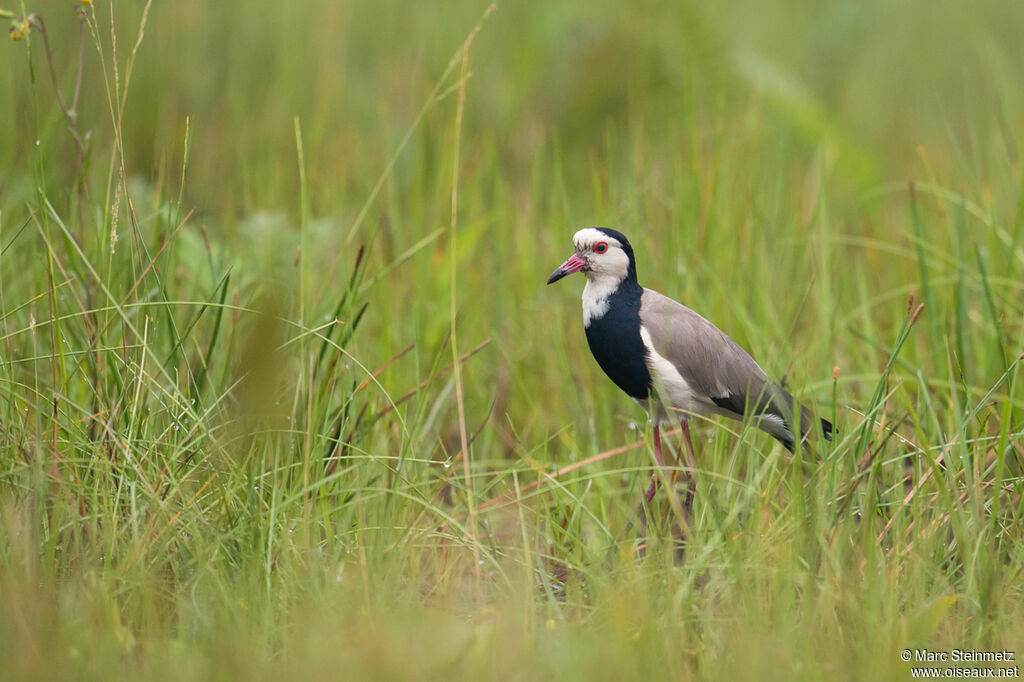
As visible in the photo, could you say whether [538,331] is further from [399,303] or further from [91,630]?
[91,630]

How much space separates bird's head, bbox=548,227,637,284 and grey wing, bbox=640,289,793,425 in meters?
0.13

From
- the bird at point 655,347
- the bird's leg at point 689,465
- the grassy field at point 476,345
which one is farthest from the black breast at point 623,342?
the grassy field at point 476,345

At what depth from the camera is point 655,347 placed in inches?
130

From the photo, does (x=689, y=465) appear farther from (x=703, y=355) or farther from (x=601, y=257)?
(x=601, y=257)

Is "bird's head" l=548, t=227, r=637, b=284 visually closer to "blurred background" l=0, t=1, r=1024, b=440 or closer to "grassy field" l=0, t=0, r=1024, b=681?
"grassy field" l=0, t=0, r=1024, b=681

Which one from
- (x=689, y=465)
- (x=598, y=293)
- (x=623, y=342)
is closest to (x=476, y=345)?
(x=598, y=293)

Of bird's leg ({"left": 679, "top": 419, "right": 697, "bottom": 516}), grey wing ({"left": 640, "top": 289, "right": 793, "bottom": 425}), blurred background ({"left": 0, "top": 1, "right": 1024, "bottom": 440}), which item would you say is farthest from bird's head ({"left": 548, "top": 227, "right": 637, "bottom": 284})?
blurred background ({"left": 0, "top": 1, "right": 1024, "bottom": 440})

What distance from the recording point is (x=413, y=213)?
4.89 meters

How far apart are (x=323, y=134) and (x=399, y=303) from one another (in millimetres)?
1652

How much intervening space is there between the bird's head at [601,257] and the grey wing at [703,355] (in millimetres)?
131

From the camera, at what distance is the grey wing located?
10.8ft

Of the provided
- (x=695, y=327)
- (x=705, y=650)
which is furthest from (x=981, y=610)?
(x=695, y=327)

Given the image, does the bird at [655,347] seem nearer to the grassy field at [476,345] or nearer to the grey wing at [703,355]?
the grey wing at [703,355]

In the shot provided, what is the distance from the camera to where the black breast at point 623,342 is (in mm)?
3281
